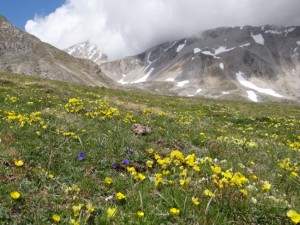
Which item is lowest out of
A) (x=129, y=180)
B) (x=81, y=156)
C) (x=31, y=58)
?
(x=129, y=180)

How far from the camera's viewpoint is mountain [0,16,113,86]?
424 feet

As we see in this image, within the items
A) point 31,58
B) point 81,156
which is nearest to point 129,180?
point 81,156

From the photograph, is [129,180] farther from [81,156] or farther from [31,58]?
[31,58]

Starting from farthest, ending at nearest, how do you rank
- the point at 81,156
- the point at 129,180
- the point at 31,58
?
1. the point at 31,58
2. the point at 81,156
3. the point at 129,180

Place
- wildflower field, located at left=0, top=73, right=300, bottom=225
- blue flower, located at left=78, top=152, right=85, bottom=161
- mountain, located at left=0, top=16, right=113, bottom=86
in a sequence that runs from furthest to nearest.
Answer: mountain, located at left=0, top=16, right=113, bottom=86 → blue flower, located at left=78, top=152, right=85, bottom=161 → wildflower field, located at left=0, top=73, right=300, bottom=225

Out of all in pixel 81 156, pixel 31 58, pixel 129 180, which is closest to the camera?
pixel 129 180

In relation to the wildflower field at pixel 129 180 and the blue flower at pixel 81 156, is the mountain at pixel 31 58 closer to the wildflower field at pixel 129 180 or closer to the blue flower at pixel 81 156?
the wildflower field at pixel 129 180

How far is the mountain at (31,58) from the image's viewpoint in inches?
5094

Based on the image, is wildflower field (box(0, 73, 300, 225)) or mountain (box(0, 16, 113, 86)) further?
mountain (box(0, 16, 113, 86))

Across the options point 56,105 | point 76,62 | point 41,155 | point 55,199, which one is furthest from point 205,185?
point 76,62

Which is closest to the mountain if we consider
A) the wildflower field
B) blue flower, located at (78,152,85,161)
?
the wildflower field

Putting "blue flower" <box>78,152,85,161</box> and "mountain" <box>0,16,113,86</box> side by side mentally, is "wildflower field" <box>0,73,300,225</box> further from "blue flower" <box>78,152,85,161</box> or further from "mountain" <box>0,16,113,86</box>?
"mountain" <box>0,16,113,86</box>

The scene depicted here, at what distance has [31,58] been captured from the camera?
136500 mm

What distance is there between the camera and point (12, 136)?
10.1 metres
